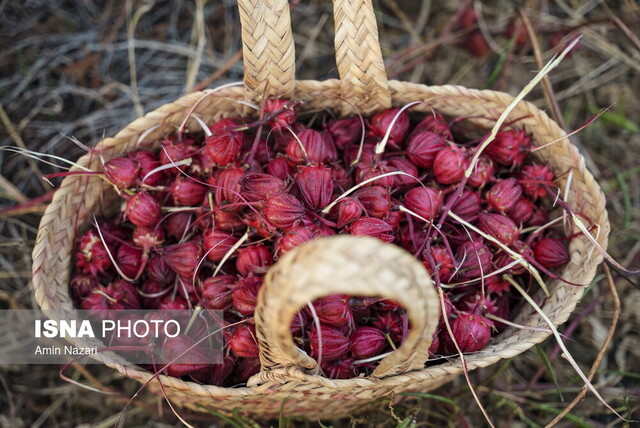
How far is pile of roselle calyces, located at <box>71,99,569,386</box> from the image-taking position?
1.30m

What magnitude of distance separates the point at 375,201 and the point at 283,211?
22cm

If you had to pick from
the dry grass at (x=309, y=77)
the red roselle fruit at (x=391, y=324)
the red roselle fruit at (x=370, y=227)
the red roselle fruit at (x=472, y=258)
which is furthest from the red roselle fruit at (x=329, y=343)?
the dry grass at (x=309, y=77)

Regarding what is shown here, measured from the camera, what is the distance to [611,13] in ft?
7.69

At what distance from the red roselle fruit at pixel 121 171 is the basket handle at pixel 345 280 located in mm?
627

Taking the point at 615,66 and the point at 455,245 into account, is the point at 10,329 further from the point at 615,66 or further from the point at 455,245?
the point at 615,66

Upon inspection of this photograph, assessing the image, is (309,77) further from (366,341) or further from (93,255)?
(366,341)

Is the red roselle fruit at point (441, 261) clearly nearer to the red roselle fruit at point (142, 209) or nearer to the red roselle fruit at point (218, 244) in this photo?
the red roselle fruit at point (218, 244)

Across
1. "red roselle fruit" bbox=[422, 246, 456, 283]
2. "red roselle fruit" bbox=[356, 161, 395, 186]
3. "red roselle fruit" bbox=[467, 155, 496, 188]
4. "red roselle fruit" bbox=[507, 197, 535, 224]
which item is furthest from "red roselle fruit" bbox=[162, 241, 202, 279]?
"red roselle fruit" bbox=[507, 197, 535, 224]

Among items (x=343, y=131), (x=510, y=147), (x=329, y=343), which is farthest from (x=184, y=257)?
(x=510, y=147)

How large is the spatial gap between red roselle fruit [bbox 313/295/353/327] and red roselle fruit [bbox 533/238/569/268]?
0.56 m

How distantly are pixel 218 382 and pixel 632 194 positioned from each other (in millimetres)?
1711

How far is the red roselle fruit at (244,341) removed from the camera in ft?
4.31

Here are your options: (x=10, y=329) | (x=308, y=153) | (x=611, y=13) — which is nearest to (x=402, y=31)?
(x=611, y=13)

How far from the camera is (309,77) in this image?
232 centimetres
